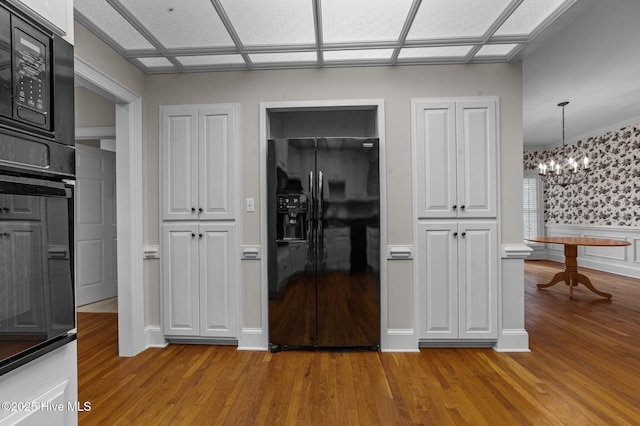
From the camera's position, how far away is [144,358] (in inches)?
103

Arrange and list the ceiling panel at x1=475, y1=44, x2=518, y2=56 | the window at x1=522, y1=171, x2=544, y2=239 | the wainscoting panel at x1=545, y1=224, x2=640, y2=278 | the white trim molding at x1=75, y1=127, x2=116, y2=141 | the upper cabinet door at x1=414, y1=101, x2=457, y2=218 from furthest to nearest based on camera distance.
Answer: the window at x1=522, y1=171, x2=544, y2=239, the wainscoting panel at x1=545, y1=224, x2=640, y2=278, the white trim molding at x1=75, y1=127, x2=116, y2=141, the upper cabinet door at x1=414, y1=101, x2=457, y2=218, the ceiling panel at x1=475, y1=44, x2=518, y2=56

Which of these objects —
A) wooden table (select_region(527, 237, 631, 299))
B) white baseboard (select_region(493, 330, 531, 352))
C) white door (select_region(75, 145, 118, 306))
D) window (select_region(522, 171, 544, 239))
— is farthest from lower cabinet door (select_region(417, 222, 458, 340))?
window (select_region(522, 171, 544, 239))

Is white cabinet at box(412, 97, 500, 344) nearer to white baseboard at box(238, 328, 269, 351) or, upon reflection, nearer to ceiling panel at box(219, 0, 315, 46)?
ceiling panel at box(219, 0, 315, 46)

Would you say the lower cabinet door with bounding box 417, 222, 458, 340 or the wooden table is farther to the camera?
the wooden table

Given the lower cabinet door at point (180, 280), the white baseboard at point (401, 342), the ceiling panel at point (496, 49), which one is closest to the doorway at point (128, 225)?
the lower cabinet door at point (180, 280)

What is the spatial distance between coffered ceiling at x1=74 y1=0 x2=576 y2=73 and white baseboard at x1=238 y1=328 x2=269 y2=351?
2.26 meters

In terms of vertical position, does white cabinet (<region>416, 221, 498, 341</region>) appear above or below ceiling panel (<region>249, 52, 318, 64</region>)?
below

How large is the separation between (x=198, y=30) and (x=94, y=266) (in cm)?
335

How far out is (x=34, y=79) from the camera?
2.69 feet

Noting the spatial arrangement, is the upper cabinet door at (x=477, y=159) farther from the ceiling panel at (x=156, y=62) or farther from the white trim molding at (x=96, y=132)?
the white trim molding at (x=96, y=132)

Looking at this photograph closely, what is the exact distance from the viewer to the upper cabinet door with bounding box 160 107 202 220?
278 centimetres

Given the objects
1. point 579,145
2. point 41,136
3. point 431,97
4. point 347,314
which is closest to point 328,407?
point 347,314

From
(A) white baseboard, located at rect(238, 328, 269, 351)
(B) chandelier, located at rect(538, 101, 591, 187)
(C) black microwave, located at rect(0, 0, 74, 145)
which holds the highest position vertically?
(B) chandelier, located at rect(538, 101, 591, 187)

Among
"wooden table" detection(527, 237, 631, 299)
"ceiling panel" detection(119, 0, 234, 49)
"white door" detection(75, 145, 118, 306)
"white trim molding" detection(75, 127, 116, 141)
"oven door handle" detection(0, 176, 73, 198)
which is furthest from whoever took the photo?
"wooden table" detection(527, 237, 631, 299)
